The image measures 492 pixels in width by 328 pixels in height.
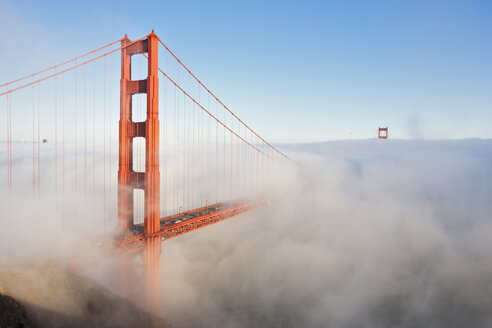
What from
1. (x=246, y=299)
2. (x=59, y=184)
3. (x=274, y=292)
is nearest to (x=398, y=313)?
(x=274, y=292)

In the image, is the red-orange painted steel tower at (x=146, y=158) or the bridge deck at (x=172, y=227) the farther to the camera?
the red-orange painted steel tower at (x=146, y=158)

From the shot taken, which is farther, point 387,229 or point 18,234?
point 387,229

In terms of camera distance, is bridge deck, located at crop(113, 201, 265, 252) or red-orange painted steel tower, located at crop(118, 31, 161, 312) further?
red-orange painted steel tower, located at crop(118, 31, 161, 312)

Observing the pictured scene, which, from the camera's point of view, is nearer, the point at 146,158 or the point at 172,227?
the point at 146,158

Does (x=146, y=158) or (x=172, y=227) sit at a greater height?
(x=146, y=158)

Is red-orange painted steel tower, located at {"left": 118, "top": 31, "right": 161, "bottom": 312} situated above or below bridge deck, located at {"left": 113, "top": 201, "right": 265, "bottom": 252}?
above

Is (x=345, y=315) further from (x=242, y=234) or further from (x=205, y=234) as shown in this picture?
(x=205, y=234)

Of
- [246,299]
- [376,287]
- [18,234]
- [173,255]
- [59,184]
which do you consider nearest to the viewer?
[18,234]

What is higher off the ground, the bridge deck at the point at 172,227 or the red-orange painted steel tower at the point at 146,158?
the red-orange painted steel tower at the point at 146,158
